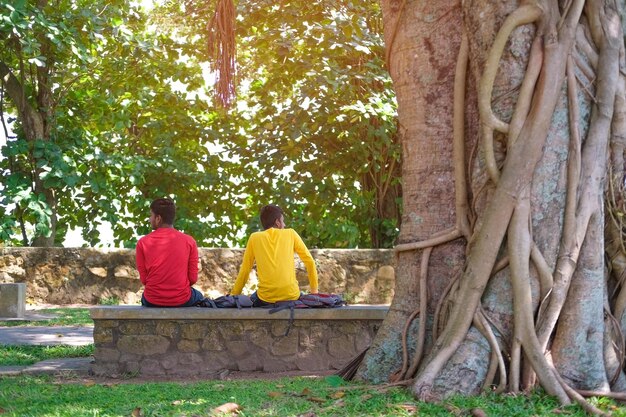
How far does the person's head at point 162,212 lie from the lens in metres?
7.99

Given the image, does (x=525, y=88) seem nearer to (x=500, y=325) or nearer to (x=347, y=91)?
(x=500, y=325)

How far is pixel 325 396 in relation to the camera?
551 centimetres

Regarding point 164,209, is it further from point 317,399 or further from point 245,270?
point 317,399

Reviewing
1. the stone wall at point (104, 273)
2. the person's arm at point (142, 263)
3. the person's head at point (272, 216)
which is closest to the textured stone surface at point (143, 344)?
the person's arm at point (142, 263)

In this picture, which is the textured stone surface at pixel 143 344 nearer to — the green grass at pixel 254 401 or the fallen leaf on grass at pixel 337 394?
the green grass at pixel 254 401

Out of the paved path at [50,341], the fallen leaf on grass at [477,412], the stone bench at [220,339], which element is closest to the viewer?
the fallen leaf on grass at [477,412]

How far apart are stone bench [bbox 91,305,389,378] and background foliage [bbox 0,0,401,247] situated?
6.24m

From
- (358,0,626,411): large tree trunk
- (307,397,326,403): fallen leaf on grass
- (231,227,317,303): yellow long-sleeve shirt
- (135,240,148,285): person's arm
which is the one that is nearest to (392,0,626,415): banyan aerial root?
(358,0,626,411): large tree trunk

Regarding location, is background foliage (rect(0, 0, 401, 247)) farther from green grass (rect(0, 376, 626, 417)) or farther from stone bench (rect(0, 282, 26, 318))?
green grass (rect(0, 376, 626, 417))

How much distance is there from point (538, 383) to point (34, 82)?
11613 millimetres

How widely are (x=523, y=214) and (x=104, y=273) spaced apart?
9.18 m

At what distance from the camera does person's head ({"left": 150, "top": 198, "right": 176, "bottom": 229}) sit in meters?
7.99

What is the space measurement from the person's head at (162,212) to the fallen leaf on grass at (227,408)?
304cm

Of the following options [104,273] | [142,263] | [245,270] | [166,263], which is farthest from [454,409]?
[104,273]
